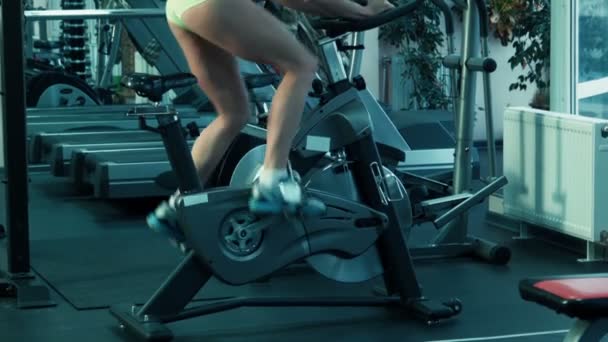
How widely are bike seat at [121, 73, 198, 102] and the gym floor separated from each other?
0.81 m

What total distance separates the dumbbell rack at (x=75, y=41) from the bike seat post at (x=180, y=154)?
5598 millimetres

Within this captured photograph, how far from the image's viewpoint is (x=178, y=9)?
12.0 feet

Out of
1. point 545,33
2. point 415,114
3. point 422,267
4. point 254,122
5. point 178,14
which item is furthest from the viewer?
point 545,33

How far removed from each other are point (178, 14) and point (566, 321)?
1.71 meters

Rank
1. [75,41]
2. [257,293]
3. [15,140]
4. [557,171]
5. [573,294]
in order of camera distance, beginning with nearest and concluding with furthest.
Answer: [573,294] < [15,140] < [257,293] < [557,171] < [75,41]

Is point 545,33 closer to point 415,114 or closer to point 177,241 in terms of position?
point 415,114

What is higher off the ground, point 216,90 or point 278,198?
point 216,90

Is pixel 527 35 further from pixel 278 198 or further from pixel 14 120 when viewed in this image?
pixel 278 198

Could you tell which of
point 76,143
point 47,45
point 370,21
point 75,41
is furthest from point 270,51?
point 47,45

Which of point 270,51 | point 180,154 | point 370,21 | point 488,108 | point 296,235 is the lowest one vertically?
point 296,235

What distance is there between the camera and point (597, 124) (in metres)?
4.89

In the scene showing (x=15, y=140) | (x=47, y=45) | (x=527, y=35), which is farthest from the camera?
(x=47, y=45)

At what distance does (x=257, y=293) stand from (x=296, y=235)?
67 centimetres

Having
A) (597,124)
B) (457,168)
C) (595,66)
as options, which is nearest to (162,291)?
(457,168)
